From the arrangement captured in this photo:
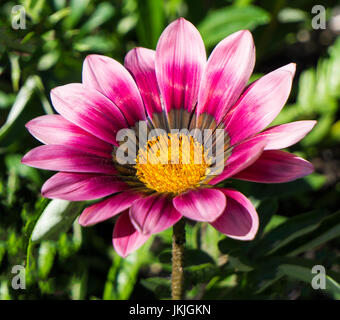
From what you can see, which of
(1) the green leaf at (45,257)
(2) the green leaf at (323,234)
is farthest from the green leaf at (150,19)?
(2) the green leaf at (323,234)

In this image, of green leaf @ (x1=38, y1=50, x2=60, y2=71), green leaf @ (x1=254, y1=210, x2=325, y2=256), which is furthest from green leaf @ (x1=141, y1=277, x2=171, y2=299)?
green leaf @ (x1=38, y1=50, x2=60, y2=71)

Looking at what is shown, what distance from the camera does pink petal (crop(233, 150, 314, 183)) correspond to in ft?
3.10

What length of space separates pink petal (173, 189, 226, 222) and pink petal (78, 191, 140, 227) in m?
0.11

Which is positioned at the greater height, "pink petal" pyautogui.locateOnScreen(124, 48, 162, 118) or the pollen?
"pink petal" pyautogui.locateOnScreen(124, 48, 162, 118)

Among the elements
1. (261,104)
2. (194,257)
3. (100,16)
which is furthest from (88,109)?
(100,16)

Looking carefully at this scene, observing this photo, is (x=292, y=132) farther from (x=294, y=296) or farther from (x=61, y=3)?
(x=61, y=3)

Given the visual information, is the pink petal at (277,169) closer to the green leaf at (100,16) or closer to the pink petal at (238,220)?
the pink petal at (238,220)

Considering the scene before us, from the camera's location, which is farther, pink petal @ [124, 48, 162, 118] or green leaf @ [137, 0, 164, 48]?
green leaf @ [137, 0, 164, 48]

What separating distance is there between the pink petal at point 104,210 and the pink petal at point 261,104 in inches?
12.4

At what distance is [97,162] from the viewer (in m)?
1.11

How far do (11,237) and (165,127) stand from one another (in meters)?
0.59

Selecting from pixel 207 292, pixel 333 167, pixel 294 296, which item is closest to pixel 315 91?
pixel 333 167

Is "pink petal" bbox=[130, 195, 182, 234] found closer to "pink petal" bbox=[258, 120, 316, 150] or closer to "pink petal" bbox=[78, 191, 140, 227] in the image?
"pink petal" bbox=[78, 191, 140, 227]

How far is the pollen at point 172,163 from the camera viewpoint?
1172 millimetres
